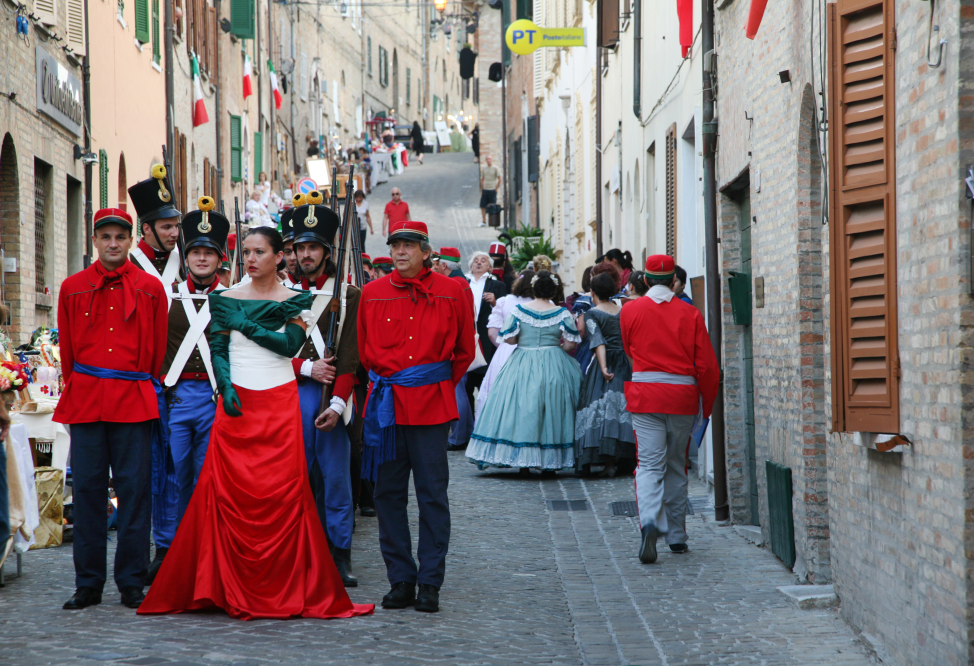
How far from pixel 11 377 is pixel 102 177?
430 inches

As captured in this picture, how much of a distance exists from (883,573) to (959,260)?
1.61 metres

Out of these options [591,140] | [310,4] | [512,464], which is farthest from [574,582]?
[310,4]

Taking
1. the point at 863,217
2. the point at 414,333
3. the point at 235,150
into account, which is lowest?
the point at 414,333

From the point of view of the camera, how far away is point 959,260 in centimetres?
458

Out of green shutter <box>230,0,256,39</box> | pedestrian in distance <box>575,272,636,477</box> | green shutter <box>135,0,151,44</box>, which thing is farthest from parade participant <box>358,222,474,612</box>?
green shutter <box>230,0,256,39</box>

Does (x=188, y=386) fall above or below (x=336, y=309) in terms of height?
below

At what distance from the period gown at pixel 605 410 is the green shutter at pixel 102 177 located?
28.8 feet

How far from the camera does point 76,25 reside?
644 inches

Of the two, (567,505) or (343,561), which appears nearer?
(343,561)

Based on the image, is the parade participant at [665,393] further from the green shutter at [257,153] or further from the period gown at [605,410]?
the green shutter at [257,153]

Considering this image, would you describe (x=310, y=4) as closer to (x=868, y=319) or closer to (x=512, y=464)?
(x=512, y=464)

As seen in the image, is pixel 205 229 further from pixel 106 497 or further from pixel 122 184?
pixel 122 184

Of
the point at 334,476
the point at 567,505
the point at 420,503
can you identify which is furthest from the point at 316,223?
the point at 567,505

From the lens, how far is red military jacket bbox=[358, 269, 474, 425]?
664 cm
